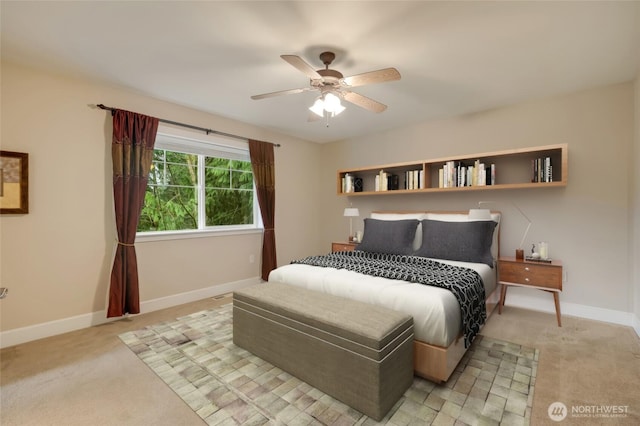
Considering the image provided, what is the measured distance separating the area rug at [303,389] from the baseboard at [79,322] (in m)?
0.68

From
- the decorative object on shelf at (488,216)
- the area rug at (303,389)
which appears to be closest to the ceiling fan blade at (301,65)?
the area rug at (303,389)

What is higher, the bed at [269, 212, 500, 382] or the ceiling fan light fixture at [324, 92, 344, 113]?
the ceiling fan light fixture at [324, 92, 344, 113]

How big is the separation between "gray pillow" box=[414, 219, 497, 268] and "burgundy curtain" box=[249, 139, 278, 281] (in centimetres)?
212

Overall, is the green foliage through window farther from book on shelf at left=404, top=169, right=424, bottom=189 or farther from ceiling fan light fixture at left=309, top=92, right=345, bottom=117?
book on shelf at left=404, top=169, right=424, bottom=189

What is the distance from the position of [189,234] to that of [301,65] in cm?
261

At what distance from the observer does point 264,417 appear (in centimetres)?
163

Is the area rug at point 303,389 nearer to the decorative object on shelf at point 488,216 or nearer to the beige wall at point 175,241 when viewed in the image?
the beige wall at point 175,241

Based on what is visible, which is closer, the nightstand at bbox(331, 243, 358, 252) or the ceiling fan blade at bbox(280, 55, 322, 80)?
the ceiling fan blade at bbox(280, 55, 322, 80)

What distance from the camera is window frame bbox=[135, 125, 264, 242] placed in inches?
135

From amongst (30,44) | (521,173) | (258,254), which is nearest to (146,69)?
(30,44)

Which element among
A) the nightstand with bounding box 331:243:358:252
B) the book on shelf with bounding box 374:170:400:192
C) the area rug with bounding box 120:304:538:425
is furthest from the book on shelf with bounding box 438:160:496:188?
the area rug with bounding box 120:304:538:425

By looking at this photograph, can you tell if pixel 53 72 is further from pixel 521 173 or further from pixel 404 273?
pixel 521 173

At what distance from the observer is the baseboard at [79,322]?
2.52m

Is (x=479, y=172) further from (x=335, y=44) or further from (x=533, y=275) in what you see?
(x=335, y=44)
